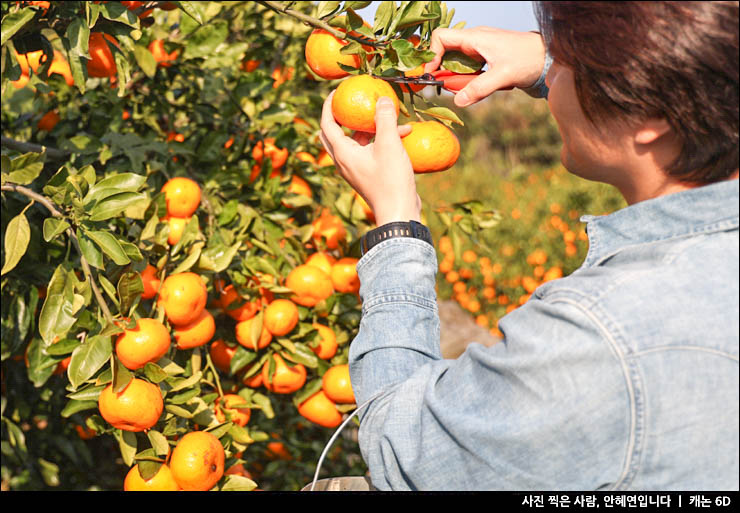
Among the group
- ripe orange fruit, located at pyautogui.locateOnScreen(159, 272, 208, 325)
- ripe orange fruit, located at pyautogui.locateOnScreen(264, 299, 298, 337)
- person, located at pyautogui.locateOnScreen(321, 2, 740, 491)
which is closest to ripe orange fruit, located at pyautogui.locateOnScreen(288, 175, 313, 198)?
ripe orange fruit, located at pyautogui.locateOnScreen(264, 299, 298, 337)

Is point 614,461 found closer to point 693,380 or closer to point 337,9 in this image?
point 693,380

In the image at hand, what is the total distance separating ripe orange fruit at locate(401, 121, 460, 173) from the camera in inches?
46.9

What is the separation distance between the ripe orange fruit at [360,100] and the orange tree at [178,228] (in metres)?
0.04

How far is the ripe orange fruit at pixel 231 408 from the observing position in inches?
Result: 59.4

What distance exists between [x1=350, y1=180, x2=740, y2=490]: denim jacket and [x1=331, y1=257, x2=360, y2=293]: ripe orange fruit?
0.74 meters

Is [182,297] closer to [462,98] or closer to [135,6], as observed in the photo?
[462,98]

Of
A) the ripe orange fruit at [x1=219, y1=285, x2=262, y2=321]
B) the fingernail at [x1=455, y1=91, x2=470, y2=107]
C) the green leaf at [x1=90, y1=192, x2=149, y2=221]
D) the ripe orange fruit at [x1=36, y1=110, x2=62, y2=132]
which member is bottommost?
the ripe orange fruit at [x1=219, y1=285, x2=262, y2=321]

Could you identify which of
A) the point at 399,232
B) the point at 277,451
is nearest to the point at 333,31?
the point at 399,232

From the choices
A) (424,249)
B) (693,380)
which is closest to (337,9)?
(424,249)

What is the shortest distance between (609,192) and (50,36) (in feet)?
17.7

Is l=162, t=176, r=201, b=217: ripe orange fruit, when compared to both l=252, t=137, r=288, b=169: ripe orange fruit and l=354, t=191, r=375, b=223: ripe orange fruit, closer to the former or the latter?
l=252, t=137, r=288, b=169: ripe orange fruit

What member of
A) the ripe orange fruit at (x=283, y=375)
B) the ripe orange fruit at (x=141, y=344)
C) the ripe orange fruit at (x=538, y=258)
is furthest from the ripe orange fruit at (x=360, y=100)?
the ripe orange fruit at (x=538, y=258)

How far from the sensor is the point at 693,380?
2.35ft

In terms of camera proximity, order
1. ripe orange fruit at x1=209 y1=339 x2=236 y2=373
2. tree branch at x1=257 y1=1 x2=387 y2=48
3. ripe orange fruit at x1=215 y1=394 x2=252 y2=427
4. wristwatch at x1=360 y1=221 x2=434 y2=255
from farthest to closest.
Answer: ripe orange fruit at x1=209 y1=339 x2=236 y2=373 → ripe orange fruit at x1=215 y1=394 x2=252 y2=427 → tree branch at x1=257 y1=1 x2=387 y2=48 → wristwatch at x1=360 y1=221 x2=434 y2=255
